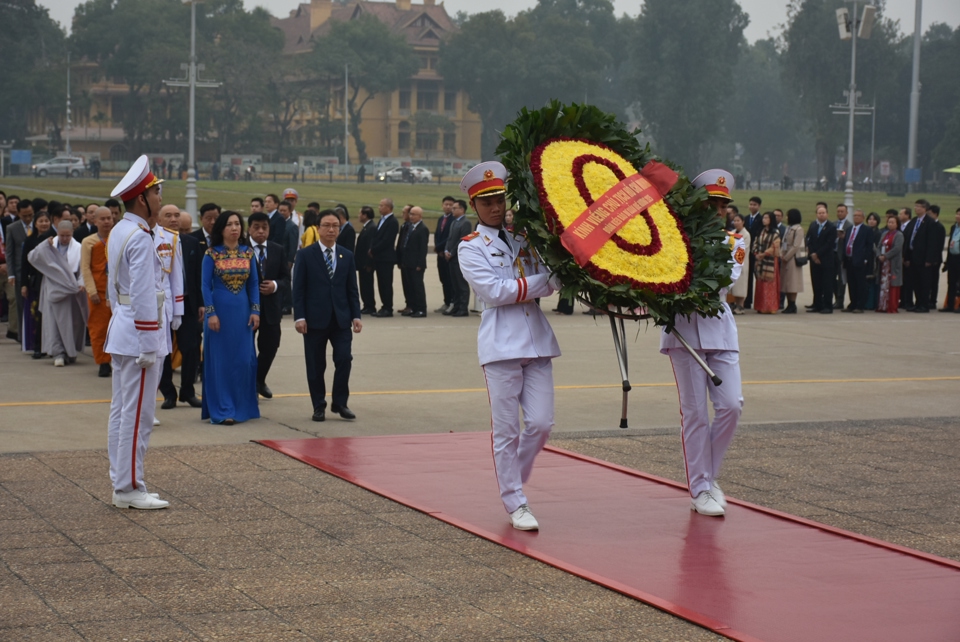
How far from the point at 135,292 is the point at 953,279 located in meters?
17.5

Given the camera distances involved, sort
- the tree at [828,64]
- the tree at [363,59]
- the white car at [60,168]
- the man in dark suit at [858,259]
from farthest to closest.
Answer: the tree at [363,59], the tree at [828,64], the white car at [60,168], the man in dark suit at [858,259]

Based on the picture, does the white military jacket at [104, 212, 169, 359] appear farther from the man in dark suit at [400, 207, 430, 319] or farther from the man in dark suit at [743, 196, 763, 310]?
the man in dark suit at [743, 196, 763, 310]

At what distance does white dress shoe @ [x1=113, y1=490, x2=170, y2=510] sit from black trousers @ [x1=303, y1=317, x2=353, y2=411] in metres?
3.28

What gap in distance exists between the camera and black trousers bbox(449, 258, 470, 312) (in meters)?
19.1

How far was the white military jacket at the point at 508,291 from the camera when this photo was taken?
6.34m

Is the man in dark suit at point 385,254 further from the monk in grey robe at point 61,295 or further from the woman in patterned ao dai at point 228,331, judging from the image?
the woman in patterned ao dai at point 228,331

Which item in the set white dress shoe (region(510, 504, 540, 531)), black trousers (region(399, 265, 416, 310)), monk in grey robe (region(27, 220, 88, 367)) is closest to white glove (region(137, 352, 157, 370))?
white dress shoe (region(510, 504, 540, 531))

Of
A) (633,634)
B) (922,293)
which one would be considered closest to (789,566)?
(633,634)

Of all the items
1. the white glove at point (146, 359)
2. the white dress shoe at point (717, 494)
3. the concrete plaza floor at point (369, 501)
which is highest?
the white glove at point (146, 359)

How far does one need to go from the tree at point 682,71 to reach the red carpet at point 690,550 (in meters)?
91.3

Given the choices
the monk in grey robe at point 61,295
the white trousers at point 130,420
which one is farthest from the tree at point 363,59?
the white trousers at point 130,420

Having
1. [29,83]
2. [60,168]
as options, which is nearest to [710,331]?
[60,168]

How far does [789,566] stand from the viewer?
5.89m

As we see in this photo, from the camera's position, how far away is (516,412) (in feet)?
21.2
